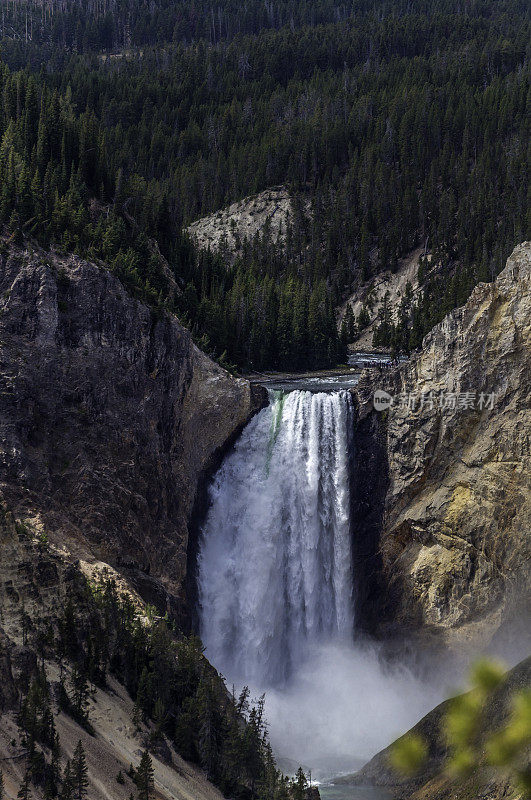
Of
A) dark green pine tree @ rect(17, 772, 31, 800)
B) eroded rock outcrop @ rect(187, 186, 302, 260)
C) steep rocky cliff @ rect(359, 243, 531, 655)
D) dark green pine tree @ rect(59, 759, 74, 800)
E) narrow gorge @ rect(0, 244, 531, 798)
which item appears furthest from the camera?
eroded rock outcrop @ rect(187, 186, 302, 260)

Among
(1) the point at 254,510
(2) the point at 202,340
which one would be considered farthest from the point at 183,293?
(1) the point at 254,510

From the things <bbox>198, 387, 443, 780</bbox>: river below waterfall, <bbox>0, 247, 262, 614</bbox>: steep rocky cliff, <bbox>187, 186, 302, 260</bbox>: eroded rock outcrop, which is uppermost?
<bbox>187, 186, 302, 260</bbox>: eroded rock outcrop

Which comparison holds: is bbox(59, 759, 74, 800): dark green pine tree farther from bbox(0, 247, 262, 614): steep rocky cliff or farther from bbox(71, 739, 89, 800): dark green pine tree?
bbox(0, 247, 262, 614): steep rocky cliff

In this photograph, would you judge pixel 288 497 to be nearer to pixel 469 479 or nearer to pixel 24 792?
pixel 469 479

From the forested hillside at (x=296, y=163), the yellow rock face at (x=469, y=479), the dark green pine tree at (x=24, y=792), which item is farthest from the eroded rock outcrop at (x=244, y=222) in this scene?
the dark green pine tree at (x=24, y=792)

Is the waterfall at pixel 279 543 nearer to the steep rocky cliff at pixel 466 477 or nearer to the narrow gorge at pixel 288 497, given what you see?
the narrow gorge at pixel 288 497

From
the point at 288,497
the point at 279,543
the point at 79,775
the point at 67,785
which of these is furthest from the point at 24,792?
the point at 288,497

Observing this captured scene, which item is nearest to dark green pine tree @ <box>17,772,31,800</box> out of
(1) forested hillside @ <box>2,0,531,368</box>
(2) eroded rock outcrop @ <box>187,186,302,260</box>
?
(1) forested hillside @ <box>2,0,531,368</box>
